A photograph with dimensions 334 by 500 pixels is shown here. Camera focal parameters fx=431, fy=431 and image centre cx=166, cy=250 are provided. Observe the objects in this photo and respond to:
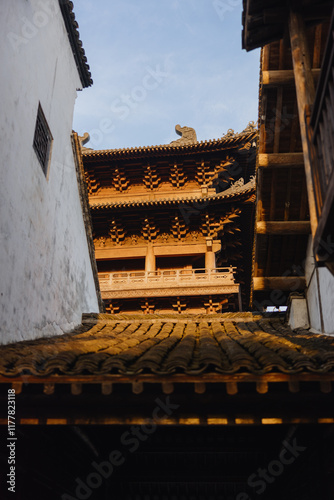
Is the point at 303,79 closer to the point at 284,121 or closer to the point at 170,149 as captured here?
the point at 284,121

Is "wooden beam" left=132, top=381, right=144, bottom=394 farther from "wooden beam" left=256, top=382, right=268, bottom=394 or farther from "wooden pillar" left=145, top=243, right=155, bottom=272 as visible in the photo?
"wooden pillar" left=145, top=243, right=155, bottom=272

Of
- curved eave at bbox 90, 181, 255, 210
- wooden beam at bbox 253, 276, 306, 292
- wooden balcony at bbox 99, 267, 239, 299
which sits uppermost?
curved eave at bbox 90, 181, 255, 210

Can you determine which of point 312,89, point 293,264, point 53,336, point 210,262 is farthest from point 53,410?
point 210,262

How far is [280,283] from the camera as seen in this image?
7164mm

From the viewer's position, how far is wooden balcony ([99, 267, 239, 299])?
46.7 ft

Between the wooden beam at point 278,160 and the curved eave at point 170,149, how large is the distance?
35.8 ft

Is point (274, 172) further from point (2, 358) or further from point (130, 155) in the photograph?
point (130, 155)

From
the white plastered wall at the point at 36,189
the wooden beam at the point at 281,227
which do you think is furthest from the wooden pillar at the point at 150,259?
the wooden beam at the point at 281,227

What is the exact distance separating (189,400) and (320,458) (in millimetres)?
1520

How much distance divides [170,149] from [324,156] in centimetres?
1330

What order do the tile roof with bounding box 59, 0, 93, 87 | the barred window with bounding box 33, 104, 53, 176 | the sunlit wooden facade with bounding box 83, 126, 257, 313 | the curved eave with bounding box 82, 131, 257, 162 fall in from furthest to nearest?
1. the curved eave with bounding box 82, 131, 257, 162
2. the sunlit wooden facade with bounding box 83, 126, 257, 313
3. the tile roof with bounding box 59, 0, 93, 87
4. the barred window with bounding box 33, 104, 53, 176

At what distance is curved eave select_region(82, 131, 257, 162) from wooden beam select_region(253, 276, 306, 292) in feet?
34.1

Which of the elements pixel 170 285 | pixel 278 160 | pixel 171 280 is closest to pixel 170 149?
pixel 171 280

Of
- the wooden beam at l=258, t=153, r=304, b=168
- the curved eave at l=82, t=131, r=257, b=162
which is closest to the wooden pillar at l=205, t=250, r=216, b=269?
the curved eave at l=82, t=131, r=257, b=162
